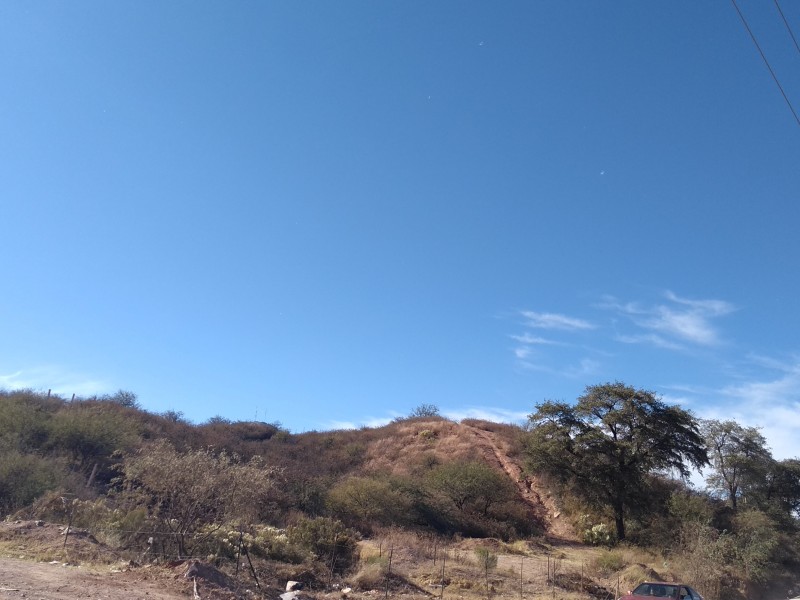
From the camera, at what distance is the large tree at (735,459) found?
53.3 metres

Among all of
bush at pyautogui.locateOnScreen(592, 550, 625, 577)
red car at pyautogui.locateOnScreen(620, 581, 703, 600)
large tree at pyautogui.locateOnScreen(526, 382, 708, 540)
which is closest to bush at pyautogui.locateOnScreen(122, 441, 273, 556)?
red car at pyautogui.locateOnScreen(620, 581, 703, 600)

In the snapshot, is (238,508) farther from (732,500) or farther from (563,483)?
(732,500)

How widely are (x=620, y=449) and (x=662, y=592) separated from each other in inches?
1008

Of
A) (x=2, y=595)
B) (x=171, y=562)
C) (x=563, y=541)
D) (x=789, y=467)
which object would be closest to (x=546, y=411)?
(x=563, y=541)

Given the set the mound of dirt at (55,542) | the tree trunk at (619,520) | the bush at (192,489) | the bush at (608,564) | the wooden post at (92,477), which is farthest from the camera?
the tree trunk at (619,520)

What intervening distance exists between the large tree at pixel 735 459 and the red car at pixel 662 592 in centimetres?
3716

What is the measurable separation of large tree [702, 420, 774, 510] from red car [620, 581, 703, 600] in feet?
122

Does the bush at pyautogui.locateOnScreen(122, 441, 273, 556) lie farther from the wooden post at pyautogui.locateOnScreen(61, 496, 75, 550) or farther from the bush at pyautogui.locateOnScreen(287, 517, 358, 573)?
the bush at pyautogui.locateOnScreen(287, 517, 358, 573)

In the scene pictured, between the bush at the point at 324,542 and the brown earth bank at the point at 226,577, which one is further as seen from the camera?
the bush at the point at 324,542

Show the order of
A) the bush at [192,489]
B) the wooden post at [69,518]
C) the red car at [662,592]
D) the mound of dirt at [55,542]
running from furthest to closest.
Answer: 1. the bush at [192,489]
2. the wooden post at [69,518]
3. the red car at [662,592]
4. the mound of dirt at [55,542]

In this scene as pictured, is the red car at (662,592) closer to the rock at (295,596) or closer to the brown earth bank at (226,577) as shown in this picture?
the brown earth bank at (226,577)

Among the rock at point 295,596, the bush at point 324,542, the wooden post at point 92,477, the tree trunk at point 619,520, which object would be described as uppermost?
the wooden post at point 92,477

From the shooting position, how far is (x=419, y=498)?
43.0 meters

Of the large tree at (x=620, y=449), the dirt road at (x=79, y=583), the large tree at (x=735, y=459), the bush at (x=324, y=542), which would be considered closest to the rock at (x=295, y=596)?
the dirt road at (x=79, y=583)
